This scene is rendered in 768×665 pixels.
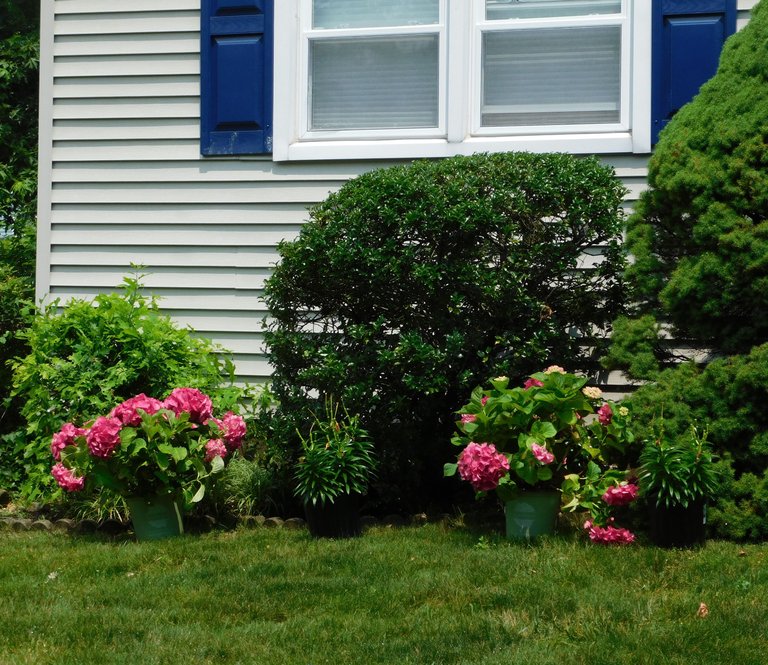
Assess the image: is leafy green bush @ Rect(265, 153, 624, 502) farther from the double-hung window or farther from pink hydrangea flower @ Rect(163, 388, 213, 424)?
the double-hung window

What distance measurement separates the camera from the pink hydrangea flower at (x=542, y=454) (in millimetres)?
4512

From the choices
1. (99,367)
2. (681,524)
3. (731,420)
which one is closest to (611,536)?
(681,524)

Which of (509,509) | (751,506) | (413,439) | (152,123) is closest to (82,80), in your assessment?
(152,123)

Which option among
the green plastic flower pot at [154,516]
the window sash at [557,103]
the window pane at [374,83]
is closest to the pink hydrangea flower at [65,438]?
the green plastic flower pot at [154,516]

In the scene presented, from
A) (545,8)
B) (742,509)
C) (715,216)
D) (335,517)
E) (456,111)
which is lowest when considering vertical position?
(335,517)

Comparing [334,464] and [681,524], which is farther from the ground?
[334,464]

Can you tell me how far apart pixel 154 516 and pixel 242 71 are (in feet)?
9.33

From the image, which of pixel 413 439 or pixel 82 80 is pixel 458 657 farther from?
pixel 82 80

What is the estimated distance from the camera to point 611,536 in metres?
4.47

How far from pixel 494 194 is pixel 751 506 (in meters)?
1.86

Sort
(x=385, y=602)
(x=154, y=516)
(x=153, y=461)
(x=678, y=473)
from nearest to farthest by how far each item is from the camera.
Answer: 1. (x=385, y=602)
2. (x=678, y=473)
3. (x=153, y=461)
4. (x=154, y=516)

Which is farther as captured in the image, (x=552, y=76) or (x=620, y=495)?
(x=552, y=76)

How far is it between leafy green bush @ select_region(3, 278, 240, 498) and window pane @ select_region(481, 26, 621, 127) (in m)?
2.24

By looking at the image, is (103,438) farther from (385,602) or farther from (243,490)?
(385,602)
